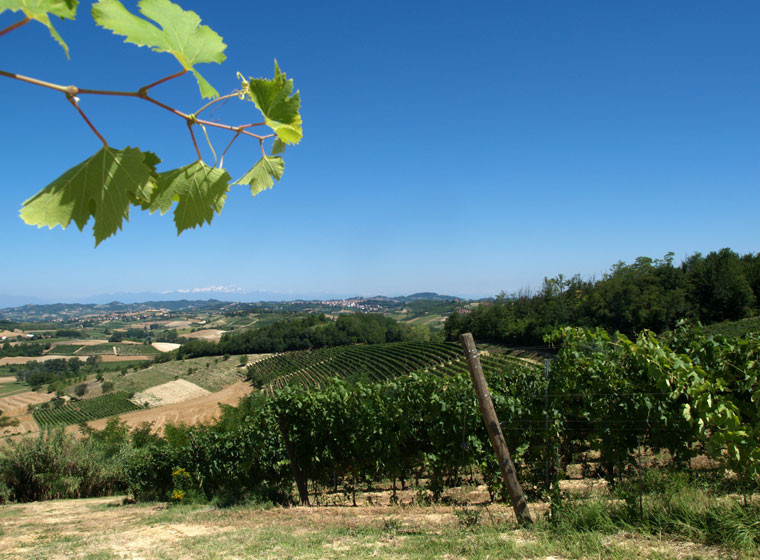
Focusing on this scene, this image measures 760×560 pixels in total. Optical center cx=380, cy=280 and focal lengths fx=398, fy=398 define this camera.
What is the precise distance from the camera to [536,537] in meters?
3.63

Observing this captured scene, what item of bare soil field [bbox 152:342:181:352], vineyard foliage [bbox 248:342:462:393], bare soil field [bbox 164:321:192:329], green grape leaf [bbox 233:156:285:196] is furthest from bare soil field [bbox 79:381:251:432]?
bare soil field [bbox 164:321:192:329]

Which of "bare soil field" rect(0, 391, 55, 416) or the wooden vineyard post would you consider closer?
the wooden vineyard post

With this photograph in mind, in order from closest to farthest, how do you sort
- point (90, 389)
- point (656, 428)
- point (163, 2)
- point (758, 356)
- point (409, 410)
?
point (163, 2)
point (758, 356)
point (656, 428)
point (409, 410)
point (90, 389)

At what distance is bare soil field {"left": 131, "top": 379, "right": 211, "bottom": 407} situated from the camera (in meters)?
56.9

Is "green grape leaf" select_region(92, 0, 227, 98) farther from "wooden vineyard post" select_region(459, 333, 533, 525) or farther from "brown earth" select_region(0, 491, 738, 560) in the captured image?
"brown earth" select_region(0, 491, 738, 560)

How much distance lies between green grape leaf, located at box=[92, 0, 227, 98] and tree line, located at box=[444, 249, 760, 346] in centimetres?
3536

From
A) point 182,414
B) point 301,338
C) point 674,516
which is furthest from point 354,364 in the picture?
point 674,516

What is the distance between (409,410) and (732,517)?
422 cm

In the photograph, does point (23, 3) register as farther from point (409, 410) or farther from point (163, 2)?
point (409, 410)

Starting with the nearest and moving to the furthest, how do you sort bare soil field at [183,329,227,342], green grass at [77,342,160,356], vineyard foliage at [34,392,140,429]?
vineyard foliage at [34,392,140,429], green grass at [77,342,160,356], bare soil field at [183,329,227,342]

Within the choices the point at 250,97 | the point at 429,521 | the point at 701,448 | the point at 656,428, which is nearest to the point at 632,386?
Result: the point at 656,428

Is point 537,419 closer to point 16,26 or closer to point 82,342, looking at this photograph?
point 16,26

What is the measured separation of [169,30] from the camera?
0.51m

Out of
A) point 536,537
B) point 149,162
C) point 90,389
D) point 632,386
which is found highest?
point 149,162
